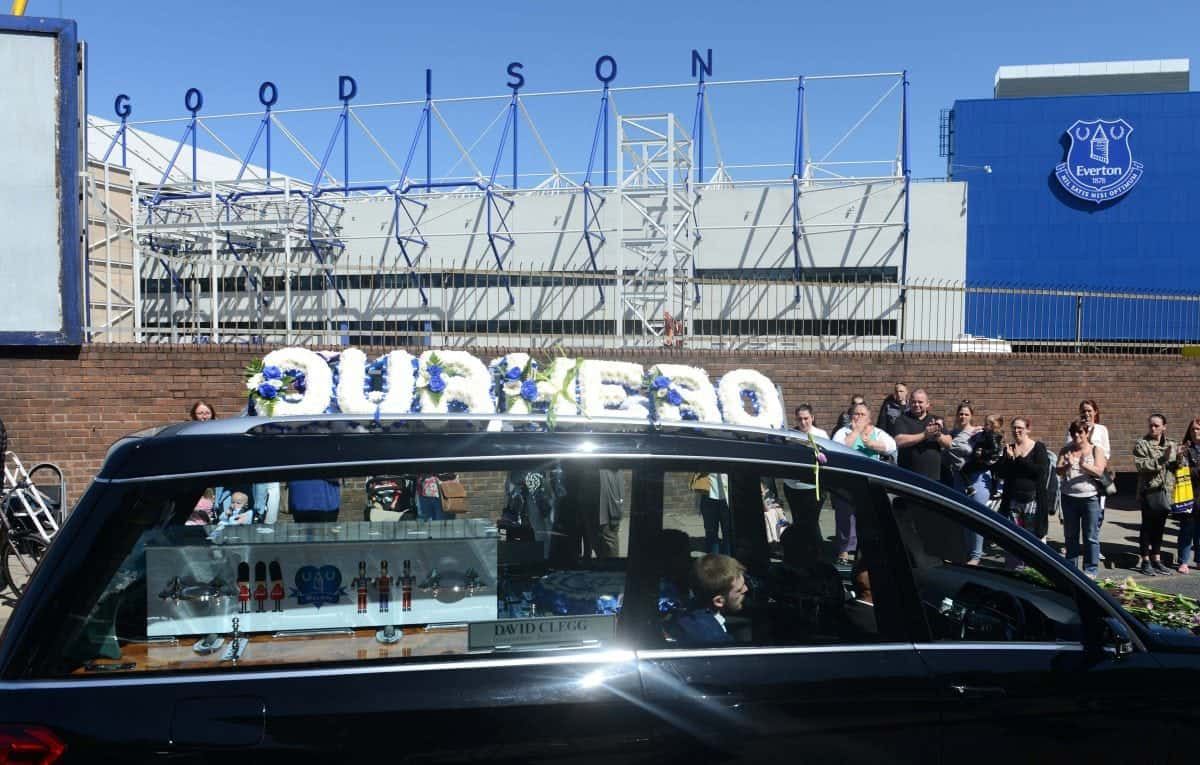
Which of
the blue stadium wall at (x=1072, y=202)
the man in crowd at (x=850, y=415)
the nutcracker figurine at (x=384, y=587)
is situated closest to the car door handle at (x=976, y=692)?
the nutcracker figurine at (x=384, y=587)

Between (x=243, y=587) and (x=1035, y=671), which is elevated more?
(x=243, y=587)

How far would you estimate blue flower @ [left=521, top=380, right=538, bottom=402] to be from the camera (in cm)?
344

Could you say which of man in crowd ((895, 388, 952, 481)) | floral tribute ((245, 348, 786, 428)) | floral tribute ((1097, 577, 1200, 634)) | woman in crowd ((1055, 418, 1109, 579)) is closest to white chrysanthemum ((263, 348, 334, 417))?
floral tribute ((245, 348, 786, 428))

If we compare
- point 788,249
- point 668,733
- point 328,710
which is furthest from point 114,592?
point 788,249

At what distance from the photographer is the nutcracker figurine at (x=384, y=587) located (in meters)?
2.77

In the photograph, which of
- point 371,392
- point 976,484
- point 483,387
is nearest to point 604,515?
point 483,387

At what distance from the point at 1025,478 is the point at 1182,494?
75.6 inches

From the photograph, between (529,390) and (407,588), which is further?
(529,390)

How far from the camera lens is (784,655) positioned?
2.80 meters

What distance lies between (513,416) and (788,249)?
2228 centimetres

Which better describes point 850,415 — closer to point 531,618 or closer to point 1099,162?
point 531,618

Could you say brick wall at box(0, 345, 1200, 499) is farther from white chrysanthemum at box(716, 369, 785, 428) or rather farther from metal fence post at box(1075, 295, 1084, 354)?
white chrysanthemum at box(716, 369, 785, 428)

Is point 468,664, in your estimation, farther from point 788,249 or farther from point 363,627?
point 788,249

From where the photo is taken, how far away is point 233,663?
255 cm
